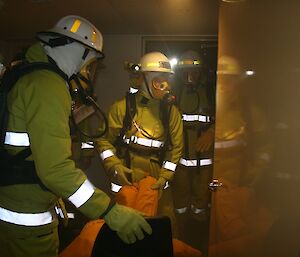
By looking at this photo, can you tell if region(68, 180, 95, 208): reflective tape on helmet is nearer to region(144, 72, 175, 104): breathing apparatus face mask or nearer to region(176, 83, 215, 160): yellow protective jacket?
region(144, 72, 175, 104): breathing apparatus face mask

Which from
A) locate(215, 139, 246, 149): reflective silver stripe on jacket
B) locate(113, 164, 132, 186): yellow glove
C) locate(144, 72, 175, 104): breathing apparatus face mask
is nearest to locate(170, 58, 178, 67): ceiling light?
locate(144, 72, 175, 104): breathing apparatus face mask

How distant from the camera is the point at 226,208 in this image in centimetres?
210

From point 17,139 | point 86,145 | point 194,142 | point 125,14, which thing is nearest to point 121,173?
point 86,145

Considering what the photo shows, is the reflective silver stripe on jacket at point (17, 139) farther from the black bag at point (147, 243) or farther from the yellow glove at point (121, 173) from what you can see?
the yellow glove at point (121, 173)

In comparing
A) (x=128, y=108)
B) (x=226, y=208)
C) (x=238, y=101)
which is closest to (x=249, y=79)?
(x=238, y=101)

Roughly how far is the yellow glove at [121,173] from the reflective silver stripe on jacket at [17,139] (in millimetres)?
1361

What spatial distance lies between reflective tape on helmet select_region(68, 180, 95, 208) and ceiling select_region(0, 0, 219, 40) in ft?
6.32

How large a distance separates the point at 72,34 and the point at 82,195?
796 millimetres

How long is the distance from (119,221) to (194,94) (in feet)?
8.22

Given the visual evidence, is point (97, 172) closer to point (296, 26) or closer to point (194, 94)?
point (194, 94)

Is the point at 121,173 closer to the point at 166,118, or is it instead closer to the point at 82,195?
the point at 166,118

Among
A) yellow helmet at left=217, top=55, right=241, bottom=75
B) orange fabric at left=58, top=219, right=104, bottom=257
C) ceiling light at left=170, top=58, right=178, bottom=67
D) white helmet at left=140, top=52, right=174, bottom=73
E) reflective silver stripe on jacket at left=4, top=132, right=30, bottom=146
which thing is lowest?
orange fabric at left=58, top=219, right=104, bottom=257

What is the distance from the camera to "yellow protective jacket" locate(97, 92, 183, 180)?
9.55ft

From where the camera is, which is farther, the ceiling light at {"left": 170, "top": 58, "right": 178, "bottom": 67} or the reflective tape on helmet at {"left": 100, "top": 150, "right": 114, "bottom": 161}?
the ceiling light at {"left": 170, "top": 58, "right": 178, "bottom": 67}
